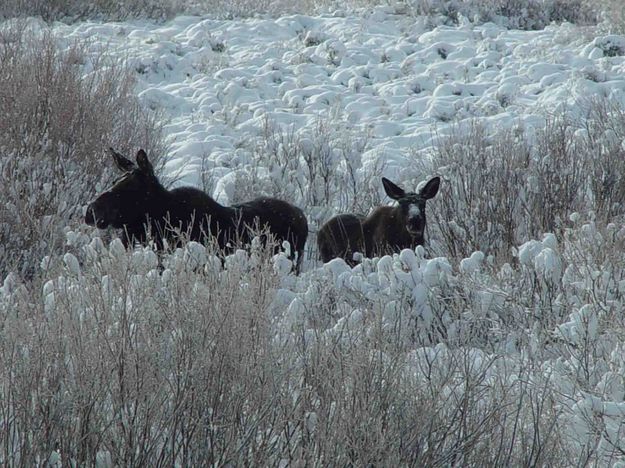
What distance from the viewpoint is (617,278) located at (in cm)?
578

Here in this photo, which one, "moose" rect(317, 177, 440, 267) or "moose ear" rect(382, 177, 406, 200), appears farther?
"moose ear" rect(382, 177, 406, 200)

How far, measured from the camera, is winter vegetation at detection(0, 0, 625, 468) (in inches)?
135

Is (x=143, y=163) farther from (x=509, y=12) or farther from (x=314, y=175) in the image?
(x=509, y=12)

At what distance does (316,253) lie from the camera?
9312 millimetres

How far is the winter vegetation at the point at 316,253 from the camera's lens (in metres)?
3.43

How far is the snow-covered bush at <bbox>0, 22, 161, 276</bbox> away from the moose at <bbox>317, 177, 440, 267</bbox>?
91.0 inches

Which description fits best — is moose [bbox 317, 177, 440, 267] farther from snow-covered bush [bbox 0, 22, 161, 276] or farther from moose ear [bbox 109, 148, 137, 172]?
snow-covered bush [bbox 0, 22, 161, 276]

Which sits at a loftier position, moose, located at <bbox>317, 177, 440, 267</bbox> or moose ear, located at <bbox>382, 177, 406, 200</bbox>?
moose ear, located at <bbox>382, 177, 406, 200</bbox>

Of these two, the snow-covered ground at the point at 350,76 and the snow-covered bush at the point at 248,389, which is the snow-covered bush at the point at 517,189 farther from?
the snow-covered bush at the point at 248,389

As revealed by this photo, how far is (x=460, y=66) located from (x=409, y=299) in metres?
11.0

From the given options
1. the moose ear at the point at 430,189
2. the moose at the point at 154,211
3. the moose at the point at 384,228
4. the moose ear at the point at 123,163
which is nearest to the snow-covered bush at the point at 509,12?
the moose at the point at 384,228

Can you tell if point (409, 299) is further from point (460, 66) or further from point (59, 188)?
point (460, 66)

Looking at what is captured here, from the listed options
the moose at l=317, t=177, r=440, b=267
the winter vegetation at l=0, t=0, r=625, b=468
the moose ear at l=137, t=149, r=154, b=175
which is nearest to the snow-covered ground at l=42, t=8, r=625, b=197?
the winter vegetation at l=0, t=0, r=625, b=468

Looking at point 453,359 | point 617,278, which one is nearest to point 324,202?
point 617,278
